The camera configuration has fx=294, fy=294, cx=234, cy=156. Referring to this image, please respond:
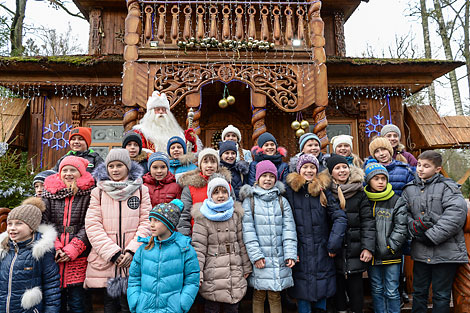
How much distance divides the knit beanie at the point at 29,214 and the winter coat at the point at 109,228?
40cm

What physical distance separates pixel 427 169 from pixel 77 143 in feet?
13.0

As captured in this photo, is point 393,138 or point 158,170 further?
point 393,138

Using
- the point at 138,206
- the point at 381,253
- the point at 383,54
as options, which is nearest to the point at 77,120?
the point at 138,206

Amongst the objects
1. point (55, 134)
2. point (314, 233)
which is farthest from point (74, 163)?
point (55, 134)

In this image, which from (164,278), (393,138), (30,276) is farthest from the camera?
(393,138)

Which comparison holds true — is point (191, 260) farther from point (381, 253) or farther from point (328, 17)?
point (328, 17)

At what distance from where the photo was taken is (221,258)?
2705mm

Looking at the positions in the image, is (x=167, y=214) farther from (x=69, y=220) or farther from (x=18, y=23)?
(x=18, y=23)

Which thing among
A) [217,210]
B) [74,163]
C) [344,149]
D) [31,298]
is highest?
[344,149]

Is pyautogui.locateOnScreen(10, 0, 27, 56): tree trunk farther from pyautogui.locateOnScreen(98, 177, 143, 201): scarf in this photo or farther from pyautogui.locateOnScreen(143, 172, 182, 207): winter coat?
pyautogui.locateOnScreen(98, 177, 143, 201): scarf

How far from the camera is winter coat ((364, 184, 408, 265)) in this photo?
2.94 m

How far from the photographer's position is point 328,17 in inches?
335

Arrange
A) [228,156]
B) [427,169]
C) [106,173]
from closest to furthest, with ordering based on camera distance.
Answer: [106,173], [427,169], [228,156]

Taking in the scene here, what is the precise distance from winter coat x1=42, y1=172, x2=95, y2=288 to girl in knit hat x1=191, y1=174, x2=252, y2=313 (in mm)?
1049
